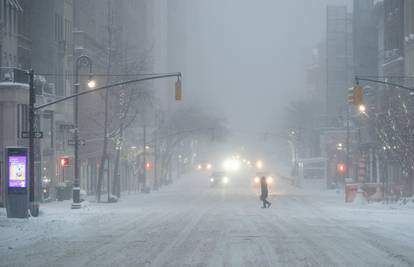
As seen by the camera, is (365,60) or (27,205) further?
(365,60)

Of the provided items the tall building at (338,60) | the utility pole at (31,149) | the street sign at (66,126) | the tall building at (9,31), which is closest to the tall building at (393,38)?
the tall building at (9,31)

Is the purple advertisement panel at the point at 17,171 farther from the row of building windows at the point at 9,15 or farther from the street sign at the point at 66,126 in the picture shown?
the row of building windows at the point at 9,15

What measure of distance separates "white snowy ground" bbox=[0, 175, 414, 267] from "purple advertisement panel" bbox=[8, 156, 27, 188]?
153cm

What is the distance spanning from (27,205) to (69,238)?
27.6 ft

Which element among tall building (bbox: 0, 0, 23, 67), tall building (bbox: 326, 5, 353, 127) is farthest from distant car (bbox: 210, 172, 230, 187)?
tall building (bbox: 0, 0, 23, 67)

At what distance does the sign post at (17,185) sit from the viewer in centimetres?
3731

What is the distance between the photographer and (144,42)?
169250 millimetres

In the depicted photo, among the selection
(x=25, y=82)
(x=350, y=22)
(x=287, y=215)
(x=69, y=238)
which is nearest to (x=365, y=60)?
(x=350, y=22)

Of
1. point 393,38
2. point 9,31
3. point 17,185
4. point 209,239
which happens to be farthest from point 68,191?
point 209,239

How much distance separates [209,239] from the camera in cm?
2869

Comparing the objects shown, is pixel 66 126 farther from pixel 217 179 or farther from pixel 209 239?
pixel 217 179

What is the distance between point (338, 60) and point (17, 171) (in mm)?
90909

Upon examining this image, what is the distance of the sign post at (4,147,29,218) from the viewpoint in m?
37.3

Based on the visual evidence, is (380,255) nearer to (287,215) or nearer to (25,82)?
(287,215)
